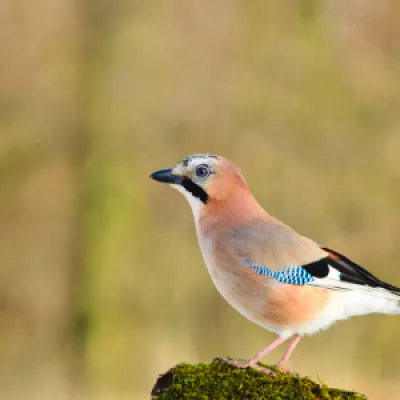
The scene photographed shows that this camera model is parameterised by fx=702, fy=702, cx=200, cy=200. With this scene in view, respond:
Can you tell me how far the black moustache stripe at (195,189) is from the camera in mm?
4500

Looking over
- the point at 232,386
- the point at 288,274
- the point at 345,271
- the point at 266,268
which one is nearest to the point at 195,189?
the point at 266,268

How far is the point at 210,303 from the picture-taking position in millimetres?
11328

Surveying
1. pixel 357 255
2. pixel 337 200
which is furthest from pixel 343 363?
pixel 337 200

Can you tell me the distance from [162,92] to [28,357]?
15.8ft

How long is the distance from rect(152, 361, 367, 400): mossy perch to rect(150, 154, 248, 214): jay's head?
42.7 inches

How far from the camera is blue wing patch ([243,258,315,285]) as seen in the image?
4.29 metres

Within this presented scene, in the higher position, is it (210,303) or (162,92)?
(162,92)

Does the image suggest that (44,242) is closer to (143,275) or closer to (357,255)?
(143,275)

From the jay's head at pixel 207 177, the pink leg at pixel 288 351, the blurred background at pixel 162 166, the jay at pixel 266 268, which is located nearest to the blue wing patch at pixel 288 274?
the jay at pixel 266 268

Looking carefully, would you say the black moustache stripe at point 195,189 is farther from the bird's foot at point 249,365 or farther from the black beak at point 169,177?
the bird's foot at point 249,365

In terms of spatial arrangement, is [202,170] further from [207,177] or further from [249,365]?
[249,365]

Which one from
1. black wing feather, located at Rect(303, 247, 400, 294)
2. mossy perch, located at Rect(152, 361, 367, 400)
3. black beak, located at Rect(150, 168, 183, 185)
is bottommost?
mossy perch, located at Rect(152, 361, 367, 400)

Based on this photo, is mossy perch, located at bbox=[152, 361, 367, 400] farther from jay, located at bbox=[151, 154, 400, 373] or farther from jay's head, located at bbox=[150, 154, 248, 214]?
jay's head, located at bbox=[150, 154, 248, 214]

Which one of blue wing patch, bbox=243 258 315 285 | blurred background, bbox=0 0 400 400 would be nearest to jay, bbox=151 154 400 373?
blue wing patch, bbox=243 258 315 285
